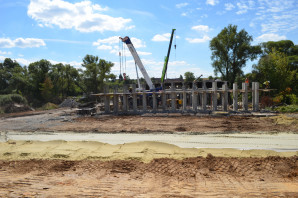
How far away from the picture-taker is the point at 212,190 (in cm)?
519

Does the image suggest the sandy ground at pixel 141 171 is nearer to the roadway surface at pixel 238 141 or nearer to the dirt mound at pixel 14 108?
the roadway surface at pixel 238 141

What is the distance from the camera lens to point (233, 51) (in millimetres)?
34406

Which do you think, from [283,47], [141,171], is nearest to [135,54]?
[141,171]

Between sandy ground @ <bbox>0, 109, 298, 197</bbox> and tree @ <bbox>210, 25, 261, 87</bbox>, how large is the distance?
1125 inches

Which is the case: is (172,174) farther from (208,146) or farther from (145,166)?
(208,146)

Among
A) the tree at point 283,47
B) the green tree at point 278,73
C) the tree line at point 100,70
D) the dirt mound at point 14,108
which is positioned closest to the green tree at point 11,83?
the tree line at point 100,70

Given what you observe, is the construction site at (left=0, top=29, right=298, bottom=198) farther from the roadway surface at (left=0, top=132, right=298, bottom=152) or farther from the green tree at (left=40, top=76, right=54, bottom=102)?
the green tree at (left=40, top=76, right=54, bottom=102)

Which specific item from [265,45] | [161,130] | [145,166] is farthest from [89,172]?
[265,45]

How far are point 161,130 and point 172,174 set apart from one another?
6.58 metres

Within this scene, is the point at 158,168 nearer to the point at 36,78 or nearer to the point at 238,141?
the point at 238,141

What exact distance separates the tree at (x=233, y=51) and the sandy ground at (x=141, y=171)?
28.6 metres

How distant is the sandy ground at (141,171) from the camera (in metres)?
5.27

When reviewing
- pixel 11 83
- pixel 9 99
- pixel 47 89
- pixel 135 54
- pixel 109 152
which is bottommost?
pixel 109 152

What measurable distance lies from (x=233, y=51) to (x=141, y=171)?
32026mm
